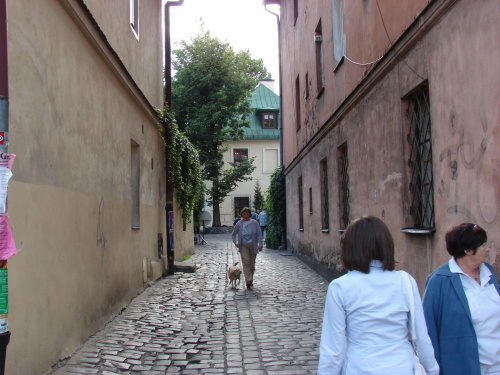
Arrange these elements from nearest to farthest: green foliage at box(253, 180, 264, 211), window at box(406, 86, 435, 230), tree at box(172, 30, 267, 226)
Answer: window at box(406, 86, 435, 230) < tree at box(172, 30, 267, 226) < green foliage at box(253, 180, 264, 211)

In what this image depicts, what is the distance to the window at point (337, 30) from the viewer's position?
10.7m

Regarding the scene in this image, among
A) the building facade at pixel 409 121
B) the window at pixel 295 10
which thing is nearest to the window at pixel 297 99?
the window at pixel 295 10

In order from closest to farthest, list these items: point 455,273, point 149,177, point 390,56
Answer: point 455,273
point 390,56
point 149,177

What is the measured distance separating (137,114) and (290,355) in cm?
609

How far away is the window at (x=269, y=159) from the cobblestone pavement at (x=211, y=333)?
33.3 meters

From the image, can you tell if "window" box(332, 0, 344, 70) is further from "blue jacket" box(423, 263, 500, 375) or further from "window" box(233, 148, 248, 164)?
"window" box(233, 148, 248, 164)

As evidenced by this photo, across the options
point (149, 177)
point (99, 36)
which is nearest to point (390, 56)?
point (99, 36)

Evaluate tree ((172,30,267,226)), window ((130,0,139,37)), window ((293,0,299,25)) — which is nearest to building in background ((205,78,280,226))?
tree ((172,30,267,226))

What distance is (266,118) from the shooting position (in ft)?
148

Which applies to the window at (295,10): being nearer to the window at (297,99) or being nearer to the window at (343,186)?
the window at (297,99)

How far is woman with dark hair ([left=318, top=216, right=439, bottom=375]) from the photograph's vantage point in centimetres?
243

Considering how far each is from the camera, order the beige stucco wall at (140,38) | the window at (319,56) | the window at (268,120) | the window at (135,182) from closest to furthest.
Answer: the beige stucco wall at (140,38) → the window at (135,182) → the window at (319,56) → the window at (268,120)

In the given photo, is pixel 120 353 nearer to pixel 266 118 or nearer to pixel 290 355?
pixel 290 355

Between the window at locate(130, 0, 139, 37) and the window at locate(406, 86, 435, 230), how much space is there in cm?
596
